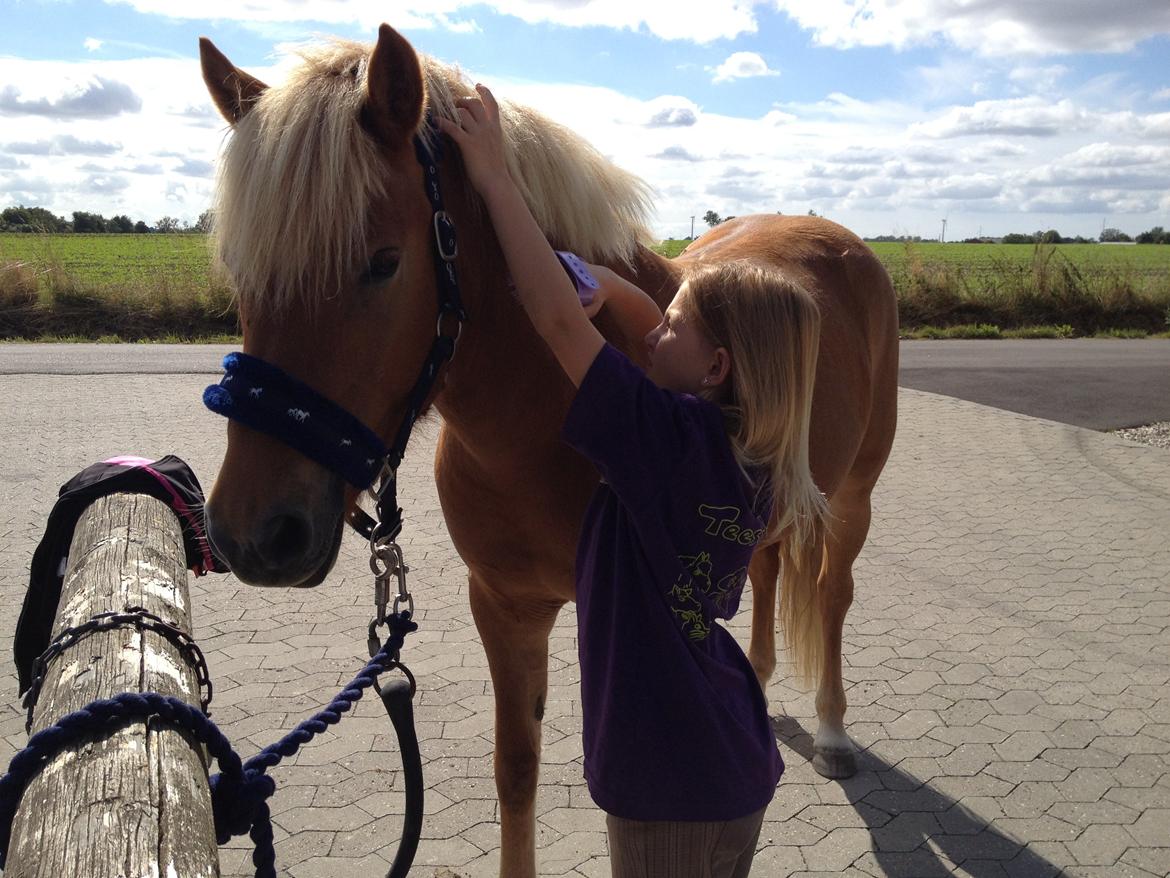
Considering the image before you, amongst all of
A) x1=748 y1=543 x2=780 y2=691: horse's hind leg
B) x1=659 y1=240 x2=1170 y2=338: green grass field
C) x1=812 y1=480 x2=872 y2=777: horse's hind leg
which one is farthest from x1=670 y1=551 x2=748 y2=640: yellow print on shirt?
x1=659 y1=240 x2=1170 y2=338: green grass field

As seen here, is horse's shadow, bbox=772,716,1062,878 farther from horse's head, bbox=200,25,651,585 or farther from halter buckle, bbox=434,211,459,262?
halter buckle, bbox=434,211,459,262

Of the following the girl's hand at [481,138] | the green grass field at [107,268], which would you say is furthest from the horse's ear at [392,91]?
the green grass field at [107,268]

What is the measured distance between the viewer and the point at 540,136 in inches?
82.4

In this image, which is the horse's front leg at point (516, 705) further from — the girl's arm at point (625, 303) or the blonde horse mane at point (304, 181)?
the blonde horse mane at point (304, 181)

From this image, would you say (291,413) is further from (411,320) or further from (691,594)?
(691,594)

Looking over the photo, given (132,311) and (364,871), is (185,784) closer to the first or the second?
(364,871)

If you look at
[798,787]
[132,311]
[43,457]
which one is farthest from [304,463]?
[132,311]

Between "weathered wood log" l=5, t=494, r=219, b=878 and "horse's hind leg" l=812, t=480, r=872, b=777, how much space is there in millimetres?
2582

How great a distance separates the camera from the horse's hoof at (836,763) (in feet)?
11.3

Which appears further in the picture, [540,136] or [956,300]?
[956,300]

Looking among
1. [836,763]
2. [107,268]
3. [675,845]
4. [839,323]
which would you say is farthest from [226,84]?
[107,268]

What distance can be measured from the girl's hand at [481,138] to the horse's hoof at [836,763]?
8.74ft

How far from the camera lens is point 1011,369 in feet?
42.9

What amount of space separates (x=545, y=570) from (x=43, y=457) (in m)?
Answer: 6.83
